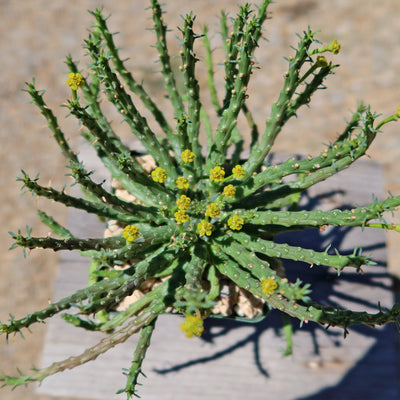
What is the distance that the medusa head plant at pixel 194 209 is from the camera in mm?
1112

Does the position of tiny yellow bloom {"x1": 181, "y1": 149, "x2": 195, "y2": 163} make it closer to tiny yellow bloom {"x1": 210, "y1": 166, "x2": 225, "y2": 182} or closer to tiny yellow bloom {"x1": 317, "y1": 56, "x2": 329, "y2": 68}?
tiny yellow bloom {"x1": 210, "y1": 166, "x2": 225, "y2": 182}

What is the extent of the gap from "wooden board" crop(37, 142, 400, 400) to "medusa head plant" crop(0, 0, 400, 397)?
221 millimetres

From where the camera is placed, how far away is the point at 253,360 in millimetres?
1750

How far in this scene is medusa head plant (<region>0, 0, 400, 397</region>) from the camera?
1.11 m

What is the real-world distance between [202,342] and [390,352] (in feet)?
2.46

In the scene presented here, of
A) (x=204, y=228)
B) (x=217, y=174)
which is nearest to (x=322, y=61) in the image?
(x=217, y=174)

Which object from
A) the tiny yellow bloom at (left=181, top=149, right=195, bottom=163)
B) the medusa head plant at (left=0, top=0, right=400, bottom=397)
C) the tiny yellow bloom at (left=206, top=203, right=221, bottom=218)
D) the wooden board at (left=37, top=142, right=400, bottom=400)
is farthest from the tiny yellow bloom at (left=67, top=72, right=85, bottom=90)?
the wooden board at (left=37, top=142, right=400, bottom=400)

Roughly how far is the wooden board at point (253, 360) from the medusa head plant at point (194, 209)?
221 mm

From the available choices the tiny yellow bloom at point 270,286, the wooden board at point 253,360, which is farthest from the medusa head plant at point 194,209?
the wooden board at point 253,360

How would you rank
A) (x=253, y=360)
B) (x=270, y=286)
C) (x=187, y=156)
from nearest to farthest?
(x=270, y=286), (x=187, y=156), (x=253, y=360)

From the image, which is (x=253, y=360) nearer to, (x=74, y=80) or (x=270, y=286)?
(x=270, y=286)

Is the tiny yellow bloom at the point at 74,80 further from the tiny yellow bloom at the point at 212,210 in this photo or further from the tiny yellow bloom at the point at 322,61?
the tiny yellow bloom at the point at 322,61

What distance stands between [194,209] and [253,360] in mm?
739

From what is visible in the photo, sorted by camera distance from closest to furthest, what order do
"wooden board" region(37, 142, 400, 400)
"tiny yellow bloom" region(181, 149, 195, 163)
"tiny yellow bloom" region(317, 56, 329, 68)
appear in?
"tiny yellow bloom" region(317, 56, 329, 68) < "tiny yellow bloom" region(181, 149, 195, 163) < "wooden board" region(37, 142, 400, 400)
